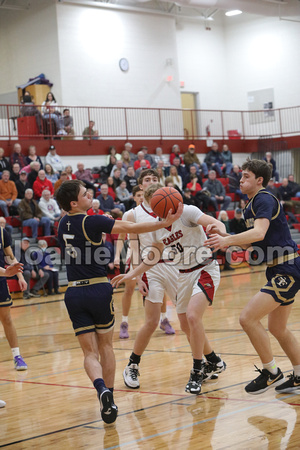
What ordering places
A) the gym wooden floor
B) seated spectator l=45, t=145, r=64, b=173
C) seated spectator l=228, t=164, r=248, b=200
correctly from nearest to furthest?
the gym wooden floor < seated spectator l=45, t=145, r=64, b=173 < seated spectator l=228, t=164, r=248, b=200

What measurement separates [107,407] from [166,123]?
74.6 feet

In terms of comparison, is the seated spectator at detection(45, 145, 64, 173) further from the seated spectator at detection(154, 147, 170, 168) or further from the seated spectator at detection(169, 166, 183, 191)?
the seated spectator at detection(154, 147, 170, 168)

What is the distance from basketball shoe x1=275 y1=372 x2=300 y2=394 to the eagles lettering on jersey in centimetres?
163

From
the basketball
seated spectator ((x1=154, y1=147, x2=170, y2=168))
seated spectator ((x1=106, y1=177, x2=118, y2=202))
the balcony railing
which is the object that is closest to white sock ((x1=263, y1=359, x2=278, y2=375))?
the basketball

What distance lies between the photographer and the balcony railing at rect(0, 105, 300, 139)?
72.1ft

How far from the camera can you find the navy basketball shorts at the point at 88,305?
496cm

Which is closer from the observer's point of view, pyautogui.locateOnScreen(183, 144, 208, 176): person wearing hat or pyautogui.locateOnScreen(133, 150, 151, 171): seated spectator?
pyautogui.locateOnScreen(133, 150, 151, 171): seated spectator

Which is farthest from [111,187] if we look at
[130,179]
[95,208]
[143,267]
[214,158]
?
[143,267]

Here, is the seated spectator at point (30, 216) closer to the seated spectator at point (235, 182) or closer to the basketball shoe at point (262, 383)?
the seated spectator at point (235, 182)

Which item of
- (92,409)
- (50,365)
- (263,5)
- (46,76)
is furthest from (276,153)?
(92,409)

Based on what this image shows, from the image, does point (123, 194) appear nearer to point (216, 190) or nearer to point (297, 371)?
point (216, 190)

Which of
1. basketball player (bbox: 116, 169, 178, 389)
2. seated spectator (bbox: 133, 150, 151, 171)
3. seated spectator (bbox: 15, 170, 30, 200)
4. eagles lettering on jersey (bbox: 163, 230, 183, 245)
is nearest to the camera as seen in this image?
eagles lettering on jersey (bbox: 163, 230, 183, 245)

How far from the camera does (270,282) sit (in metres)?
5.33

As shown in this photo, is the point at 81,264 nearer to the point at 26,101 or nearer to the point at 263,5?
the point at 26,101
